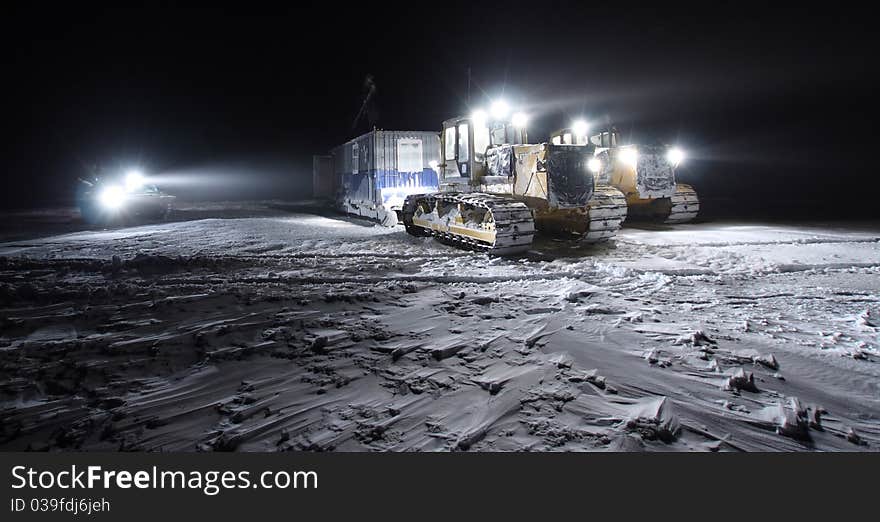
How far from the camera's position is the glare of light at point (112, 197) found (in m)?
17.7

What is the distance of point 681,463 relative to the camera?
2764 mm

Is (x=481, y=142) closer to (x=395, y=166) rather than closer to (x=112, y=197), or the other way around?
(x=395, y=166)

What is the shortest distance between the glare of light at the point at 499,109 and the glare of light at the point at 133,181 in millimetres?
14768

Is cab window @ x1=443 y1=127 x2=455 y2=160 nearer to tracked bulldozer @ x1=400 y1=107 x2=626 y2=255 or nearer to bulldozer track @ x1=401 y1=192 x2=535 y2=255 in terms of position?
tracked bulldozer @ x1=400 y1=107 x2=626 y2=255

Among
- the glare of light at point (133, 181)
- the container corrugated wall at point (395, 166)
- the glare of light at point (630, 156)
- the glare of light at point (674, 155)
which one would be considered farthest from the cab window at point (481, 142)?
the glare of light at point (133, 181)

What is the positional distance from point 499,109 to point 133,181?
50.3 feet

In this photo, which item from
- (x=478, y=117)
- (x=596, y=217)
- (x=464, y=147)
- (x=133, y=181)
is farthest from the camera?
(x=133, y=181)

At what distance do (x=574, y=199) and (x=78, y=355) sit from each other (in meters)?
8.49

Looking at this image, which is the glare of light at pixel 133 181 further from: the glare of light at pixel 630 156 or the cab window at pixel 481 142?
the glare of light at pixel 630 156

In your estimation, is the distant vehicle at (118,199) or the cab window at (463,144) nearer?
the cab window at (463,144)

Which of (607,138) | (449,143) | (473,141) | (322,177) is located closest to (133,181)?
(322,177)

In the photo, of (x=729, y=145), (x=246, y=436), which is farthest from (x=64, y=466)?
(x=729, y=145)

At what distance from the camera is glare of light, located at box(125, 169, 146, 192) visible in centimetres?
1828

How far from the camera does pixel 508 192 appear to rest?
10.7 meters
